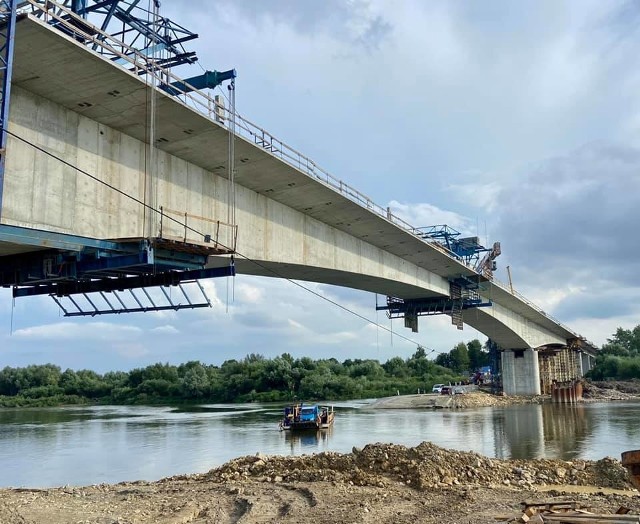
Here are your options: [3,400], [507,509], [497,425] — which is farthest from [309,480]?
[3,400]

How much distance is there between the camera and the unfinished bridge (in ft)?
47.2

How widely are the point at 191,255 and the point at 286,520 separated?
8744 millimetres

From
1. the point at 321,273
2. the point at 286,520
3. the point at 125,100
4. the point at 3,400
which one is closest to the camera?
the point at 286,520

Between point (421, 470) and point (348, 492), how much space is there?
2122 millimetres

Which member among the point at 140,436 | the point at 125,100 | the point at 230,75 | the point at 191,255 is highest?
the point at 230,75

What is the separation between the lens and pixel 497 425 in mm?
38281

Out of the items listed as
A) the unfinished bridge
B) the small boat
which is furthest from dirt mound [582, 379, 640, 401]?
the unfinished bridge

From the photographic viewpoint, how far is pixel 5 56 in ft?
41.8

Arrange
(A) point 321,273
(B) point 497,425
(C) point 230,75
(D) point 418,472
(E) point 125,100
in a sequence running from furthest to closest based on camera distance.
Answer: (B) point 497,425, (A) point 321,273, (C) point 230,75, (E) point 125,100, (D) point 418,472

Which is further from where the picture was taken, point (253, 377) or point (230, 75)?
point (253, 377)

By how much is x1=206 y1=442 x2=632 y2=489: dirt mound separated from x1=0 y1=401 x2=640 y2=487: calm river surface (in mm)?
5706

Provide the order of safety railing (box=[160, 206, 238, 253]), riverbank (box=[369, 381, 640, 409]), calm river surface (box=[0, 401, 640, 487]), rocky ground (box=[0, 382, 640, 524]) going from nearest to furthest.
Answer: rocky ground (box=[0, 382, 640, 524])
safety railing (box=[160, 206, 238, 253])
calm river surface (box=[0, 401, 640, 487])
riverbank (box=[369, 381, 640, 409])

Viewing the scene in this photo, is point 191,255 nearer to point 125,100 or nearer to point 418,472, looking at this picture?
point 125,100

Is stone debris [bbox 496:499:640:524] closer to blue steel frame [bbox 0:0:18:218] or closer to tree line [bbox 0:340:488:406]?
blue steel frame [bbox 0:0:18:218]
